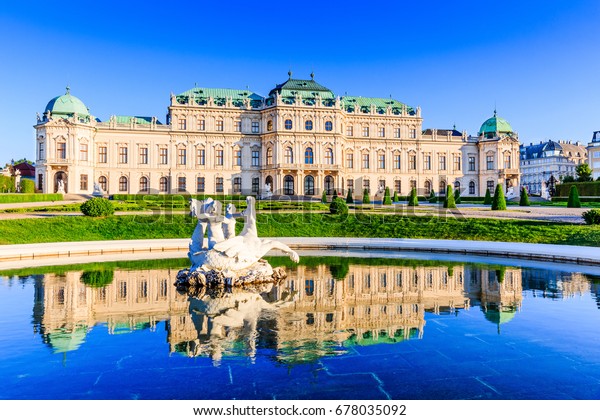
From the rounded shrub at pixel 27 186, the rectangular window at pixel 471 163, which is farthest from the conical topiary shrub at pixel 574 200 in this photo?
the rounded shrub at pixel 27 186

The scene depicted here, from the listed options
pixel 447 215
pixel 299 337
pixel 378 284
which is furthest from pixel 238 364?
pixel 447 215

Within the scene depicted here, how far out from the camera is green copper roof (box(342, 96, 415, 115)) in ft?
197

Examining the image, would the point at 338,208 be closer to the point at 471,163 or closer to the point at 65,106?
the point at 65,106

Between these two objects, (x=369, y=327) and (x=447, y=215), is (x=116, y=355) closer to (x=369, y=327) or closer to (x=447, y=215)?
(x=369, y=327)

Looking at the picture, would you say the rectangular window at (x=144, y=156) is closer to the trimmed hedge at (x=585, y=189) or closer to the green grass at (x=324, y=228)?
the green grass at (x=324, y=228)

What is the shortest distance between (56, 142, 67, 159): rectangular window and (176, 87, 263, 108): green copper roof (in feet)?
46.3

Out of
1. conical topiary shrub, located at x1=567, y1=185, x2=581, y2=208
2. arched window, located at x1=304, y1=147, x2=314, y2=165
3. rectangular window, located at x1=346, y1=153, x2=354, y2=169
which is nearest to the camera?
conical topiary shrub, located at x1=567, y1=185, x2=581, y2=208

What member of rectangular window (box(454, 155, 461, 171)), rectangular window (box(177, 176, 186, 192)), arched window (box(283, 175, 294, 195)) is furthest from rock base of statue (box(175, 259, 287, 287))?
rectangular window (box(454, 155, 461, 171))

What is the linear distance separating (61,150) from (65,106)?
540cm

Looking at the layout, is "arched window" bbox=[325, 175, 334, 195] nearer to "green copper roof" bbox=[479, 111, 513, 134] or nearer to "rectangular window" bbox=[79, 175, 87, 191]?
"green copper roof" bbox=[479, 111, 513, 134]

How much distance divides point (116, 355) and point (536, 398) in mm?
A: 6176

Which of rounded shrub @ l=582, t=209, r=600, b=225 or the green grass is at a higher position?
rounded shrub @ l=582, t=209, r=600, b=225

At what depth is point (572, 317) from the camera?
30.8ft

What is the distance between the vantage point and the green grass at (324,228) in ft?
78.5
